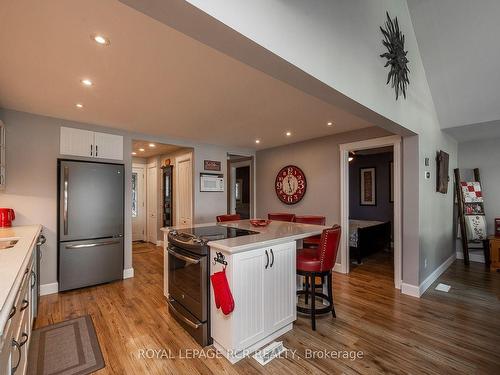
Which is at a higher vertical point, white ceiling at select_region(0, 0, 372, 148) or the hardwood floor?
white ceiling at select_region(0, 0, 372, 148)

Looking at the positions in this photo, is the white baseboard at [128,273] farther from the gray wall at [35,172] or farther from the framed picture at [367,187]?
the framed picture at [367,187]

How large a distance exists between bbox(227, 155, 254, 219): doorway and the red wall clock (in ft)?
2.84

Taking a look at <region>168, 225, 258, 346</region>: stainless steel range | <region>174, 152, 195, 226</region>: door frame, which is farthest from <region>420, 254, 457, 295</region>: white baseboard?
<region>174, 152, 195, 226</region>: door frame

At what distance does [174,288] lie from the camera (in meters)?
2.59

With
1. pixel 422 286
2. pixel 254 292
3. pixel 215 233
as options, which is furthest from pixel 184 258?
pixel 422 286

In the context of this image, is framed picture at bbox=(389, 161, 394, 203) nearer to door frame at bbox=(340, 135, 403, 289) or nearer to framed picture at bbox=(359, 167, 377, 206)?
framed picture at bbox=(359, 167, 377, 206)

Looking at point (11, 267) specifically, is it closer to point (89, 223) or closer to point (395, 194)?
point (89, 223)

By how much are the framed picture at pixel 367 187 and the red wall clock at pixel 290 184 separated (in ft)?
7.79

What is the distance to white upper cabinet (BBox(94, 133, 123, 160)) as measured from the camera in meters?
3.69

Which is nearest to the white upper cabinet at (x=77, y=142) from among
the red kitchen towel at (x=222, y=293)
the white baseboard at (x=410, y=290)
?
the red kitchen towel at (x=222, y=293)

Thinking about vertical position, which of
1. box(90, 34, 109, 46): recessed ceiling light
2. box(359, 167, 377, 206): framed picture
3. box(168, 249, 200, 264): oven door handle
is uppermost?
box(90, 34, 109, 46): recessed ceiling light

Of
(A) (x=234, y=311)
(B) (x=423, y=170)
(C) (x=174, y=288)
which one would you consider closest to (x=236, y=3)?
(A) (x=234, y=311)

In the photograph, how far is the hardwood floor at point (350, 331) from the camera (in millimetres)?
1938

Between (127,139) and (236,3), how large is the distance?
3459 mm
